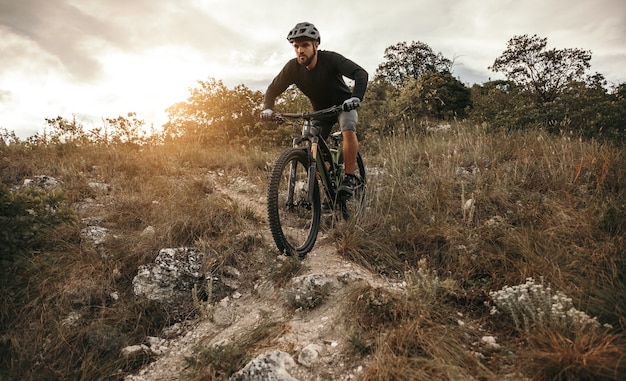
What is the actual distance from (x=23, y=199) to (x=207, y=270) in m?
1.66

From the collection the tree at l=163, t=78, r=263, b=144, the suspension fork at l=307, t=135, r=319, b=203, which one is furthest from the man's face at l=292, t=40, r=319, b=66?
the tree at l=163, t=78, r=263, b=144

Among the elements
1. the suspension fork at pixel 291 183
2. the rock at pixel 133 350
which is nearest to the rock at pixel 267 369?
the rock at pixel 133 350

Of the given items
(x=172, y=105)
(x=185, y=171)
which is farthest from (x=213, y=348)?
(x=172, y=105)

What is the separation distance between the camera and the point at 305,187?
3854 mm

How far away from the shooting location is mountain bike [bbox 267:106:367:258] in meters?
3.48

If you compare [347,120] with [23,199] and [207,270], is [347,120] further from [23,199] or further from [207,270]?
[23,199]

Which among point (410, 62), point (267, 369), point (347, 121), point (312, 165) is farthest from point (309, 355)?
point (410, 62)

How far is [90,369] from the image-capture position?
2727mm

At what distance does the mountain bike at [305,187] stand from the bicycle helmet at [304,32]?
0.81 metres

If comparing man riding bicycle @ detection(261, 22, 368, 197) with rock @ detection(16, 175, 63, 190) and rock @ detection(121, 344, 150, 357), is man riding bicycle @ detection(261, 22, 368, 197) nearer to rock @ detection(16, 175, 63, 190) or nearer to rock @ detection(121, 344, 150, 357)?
rock @ detection(121, 344, 150, 357)

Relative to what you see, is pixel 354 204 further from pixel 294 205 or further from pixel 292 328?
pixel 292 328

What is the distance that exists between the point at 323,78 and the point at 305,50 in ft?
1.36

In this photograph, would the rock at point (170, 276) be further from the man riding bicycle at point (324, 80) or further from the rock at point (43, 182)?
the rock at point (43, 182)

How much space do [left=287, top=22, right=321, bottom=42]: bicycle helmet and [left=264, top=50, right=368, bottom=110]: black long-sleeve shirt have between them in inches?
12.6
